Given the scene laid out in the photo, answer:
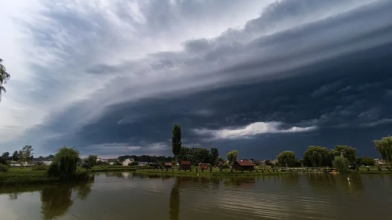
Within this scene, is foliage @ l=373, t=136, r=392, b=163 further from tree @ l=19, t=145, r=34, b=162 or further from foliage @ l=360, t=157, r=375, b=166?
tree @ l=19, t=145, r=34, b=162

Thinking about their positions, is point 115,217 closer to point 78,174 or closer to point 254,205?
point 254,205

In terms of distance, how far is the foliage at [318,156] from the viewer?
72750mm

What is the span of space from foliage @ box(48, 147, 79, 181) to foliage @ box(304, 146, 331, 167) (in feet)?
230

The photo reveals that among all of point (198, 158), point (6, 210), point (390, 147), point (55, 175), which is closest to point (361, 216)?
point (6, 210)

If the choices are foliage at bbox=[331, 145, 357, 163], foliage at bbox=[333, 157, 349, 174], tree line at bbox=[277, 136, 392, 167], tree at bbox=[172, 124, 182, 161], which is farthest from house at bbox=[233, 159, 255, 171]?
foliage at bbox=[331, 145, 357, 163]

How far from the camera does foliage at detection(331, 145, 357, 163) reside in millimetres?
71562

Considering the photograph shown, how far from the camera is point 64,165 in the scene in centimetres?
3731

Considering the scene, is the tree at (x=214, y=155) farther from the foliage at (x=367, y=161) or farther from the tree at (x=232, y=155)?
the foliage at (x=367, y=161)

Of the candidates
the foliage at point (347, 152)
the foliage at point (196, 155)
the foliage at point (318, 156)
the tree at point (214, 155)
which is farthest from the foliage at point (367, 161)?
the foliage at point (196, 155)

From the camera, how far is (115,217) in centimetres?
1398

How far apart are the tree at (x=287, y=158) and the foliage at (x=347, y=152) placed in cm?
1341

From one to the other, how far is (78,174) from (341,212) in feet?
133

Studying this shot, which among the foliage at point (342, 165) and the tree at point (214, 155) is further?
the tree at point (214, 155)

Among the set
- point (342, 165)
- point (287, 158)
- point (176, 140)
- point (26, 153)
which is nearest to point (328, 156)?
point (287, 158)
